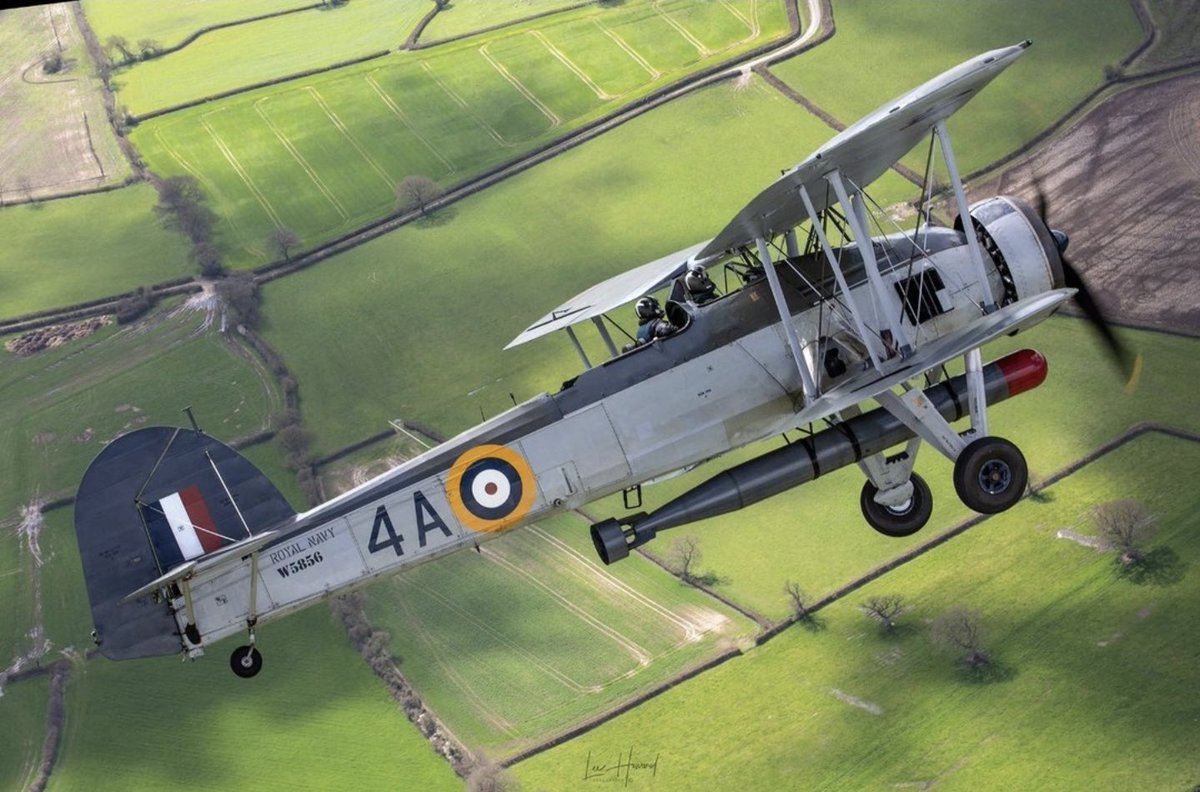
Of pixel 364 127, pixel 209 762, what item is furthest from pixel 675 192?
pixel 209 762

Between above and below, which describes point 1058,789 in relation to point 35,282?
below

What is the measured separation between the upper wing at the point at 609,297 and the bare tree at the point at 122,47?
64.4m

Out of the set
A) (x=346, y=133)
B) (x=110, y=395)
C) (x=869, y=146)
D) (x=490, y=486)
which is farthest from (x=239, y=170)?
(x=869, y=146)

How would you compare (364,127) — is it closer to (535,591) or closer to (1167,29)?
(535,591)

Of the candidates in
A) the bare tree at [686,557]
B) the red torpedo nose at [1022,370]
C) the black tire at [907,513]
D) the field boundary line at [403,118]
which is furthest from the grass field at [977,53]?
the red torpedo nose at [1022,370]

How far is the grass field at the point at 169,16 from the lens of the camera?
8650 cm

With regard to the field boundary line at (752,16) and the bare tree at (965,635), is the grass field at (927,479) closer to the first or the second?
the bare tree at (965,635)

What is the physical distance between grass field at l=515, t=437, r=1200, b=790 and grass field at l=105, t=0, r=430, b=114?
4368 cm

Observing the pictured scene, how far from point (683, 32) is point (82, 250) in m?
30.7

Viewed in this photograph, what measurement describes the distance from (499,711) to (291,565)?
30760 millimetres

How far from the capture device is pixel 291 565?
24094mm

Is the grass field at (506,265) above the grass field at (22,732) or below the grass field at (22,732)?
above

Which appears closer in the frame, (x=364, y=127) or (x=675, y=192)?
(x=675, y=192)
